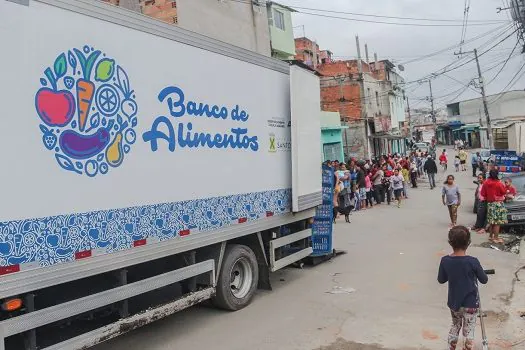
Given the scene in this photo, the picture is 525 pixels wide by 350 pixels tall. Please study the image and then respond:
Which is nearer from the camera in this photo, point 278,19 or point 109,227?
point 109,227

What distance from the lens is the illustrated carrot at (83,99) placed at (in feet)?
15.3

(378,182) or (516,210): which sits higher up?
(378,182)

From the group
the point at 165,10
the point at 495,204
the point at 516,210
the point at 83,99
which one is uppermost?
the point at 165,10

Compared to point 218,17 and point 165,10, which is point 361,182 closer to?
point 165,10

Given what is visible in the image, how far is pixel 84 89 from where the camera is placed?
471 cm

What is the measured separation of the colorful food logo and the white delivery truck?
0.01 m

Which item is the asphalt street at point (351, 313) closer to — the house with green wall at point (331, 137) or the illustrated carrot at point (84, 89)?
the illustrated carrot at point (84, 89)

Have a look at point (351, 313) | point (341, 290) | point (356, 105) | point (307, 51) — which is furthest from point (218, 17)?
point (307, 51)

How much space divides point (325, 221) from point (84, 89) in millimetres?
6143

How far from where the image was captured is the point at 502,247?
36.8 ft

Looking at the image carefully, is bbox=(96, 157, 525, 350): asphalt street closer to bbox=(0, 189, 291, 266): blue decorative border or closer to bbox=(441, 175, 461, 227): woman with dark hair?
bbox=(0, 189, 291, 266): blue decorative border

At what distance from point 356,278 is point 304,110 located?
3.01m

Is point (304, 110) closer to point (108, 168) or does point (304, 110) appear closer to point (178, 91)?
point (178, 91)

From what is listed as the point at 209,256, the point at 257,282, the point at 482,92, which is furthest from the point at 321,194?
the point at 482,92
